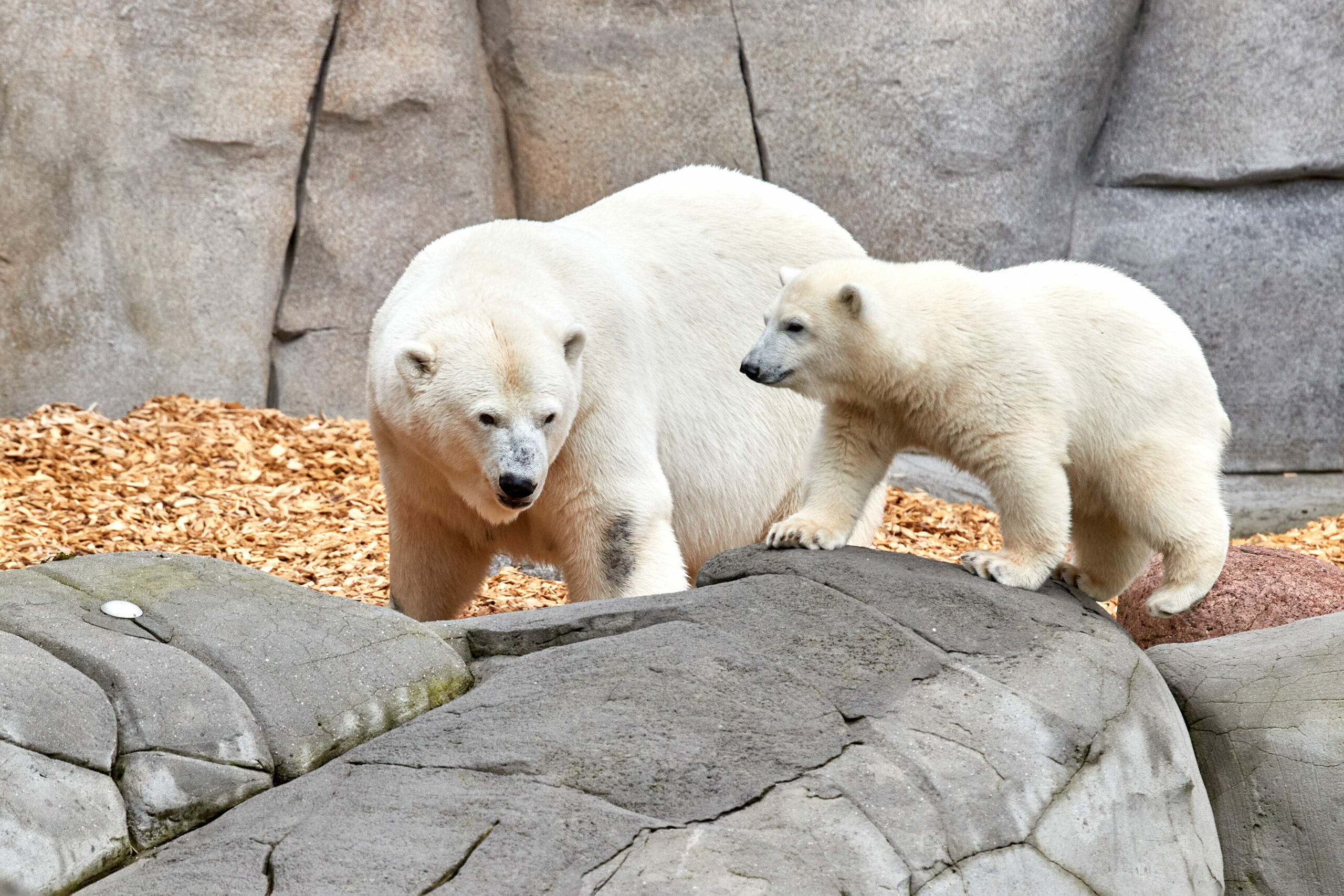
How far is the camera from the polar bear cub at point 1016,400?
3094 mm

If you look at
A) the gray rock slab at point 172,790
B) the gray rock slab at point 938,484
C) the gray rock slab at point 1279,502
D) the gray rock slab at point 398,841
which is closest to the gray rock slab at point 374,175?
the gray rock slab at point 938,484

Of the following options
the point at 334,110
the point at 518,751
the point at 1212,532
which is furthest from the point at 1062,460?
the point at 334,110

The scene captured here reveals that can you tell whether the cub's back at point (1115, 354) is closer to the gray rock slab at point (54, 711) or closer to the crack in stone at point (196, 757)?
the crack in stone at point (196, 757)

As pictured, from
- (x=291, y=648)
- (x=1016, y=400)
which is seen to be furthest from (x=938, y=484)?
(x=291, y=648)

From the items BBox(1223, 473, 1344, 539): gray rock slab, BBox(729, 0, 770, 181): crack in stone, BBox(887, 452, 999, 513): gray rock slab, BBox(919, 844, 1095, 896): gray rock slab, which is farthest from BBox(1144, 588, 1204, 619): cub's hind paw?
BBox(1223, 473, 1344, 539): gray rock slab

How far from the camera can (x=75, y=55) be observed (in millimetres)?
6988

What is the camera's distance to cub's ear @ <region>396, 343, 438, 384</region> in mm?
3576

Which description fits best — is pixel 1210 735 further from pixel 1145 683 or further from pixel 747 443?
pixel 747 443

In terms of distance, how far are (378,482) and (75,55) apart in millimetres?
2684

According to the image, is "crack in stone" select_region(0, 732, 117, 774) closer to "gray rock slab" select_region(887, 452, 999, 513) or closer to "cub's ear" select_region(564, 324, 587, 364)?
"cub's ear" select_region(564, 324, 587, 364)

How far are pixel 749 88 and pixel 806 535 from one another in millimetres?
4963

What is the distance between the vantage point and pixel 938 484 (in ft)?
26.4

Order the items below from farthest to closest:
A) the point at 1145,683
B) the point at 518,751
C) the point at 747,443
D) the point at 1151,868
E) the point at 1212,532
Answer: the point at 747,443 → the point at 1212,532 → the point at 1145,683 → the point at 1151,868 → the point at 518,751

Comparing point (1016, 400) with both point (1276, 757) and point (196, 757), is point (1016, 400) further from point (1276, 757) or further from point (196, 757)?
point (196, 757)
